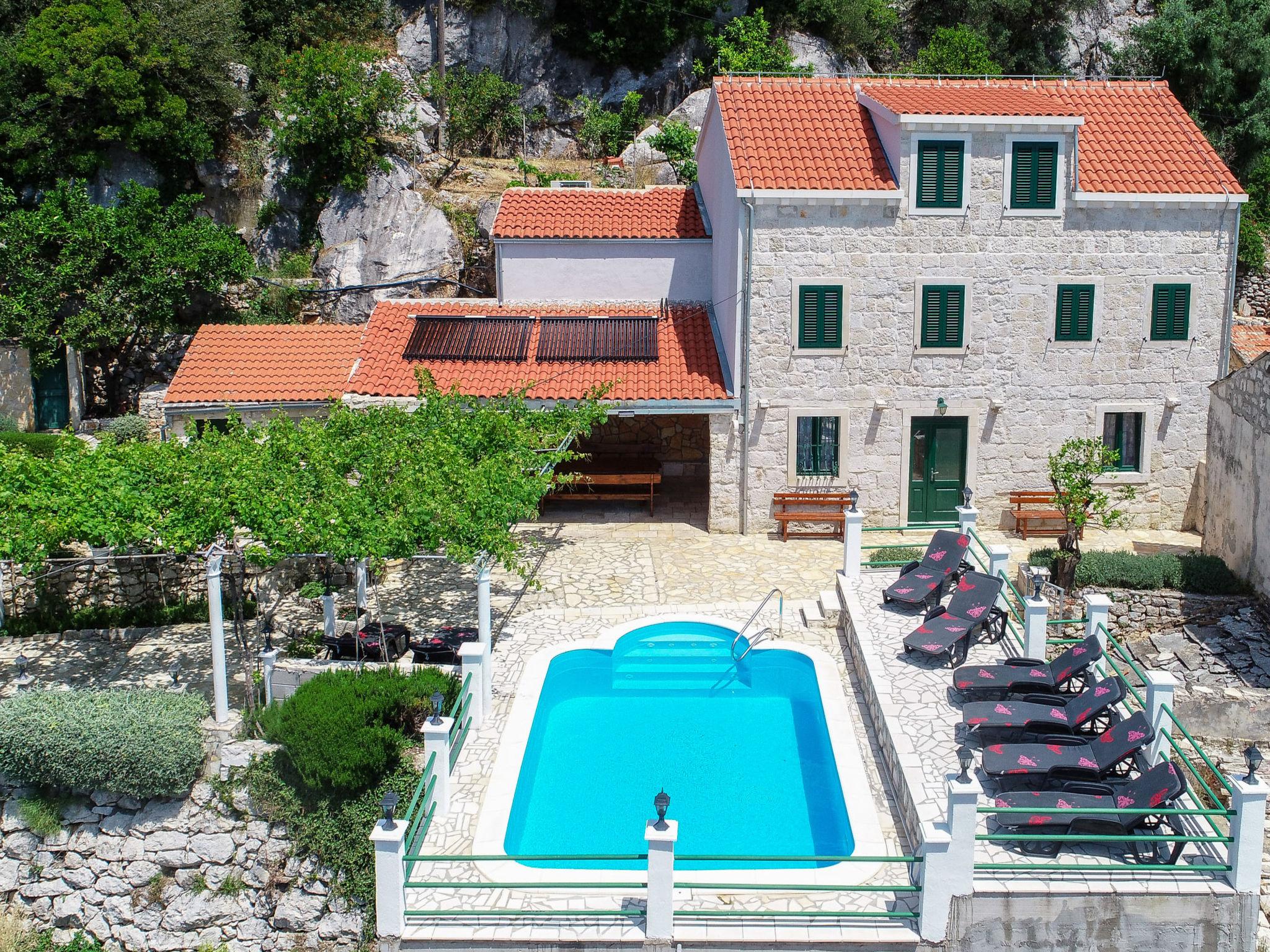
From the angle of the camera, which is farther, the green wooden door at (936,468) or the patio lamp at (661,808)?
the green wooden door at (936,468)

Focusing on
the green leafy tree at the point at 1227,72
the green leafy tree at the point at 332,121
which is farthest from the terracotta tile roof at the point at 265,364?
the green leafy tree at the point at 1227,72

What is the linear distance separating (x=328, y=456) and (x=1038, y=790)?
10.3 meters

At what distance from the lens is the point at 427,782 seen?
12.2 m

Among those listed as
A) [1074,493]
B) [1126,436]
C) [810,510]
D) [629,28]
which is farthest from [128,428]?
[1126,436]

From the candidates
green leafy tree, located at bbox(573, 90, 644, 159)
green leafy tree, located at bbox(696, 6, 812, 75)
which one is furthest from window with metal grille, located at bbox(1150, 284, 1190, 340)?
green leafy tree, located at bbox(573, 90, 644, 159)

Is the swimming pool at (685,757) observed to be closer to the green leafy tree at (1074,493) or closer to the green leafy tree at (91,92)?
the green leafy tree at (1074,493)

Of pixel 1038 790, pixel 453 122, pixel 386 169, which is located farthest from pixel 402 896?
pixel 453 122

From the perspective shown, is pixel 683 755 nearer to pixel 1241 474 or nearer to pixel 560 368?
pixel 560 368

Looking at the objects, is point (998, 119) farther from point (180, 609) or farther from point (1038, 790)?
point (180, 609)

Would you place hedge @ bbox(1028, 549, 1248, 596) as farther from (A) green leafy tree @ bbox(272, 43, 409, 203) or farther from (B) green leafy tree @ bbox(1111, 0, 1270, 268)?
(A) green leafy tree @ bbox(272, 43, 409, 203)

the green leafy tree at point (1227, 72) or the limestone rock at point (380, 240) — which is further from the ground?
the green leafy tree at point (1227, 72)

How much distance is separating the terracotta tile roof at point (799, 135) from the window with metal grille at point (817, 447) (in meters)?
4.41

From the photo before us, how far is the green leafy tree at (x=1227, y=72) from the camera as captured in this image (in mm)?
32188

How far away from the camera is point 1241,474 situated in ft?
62.8
